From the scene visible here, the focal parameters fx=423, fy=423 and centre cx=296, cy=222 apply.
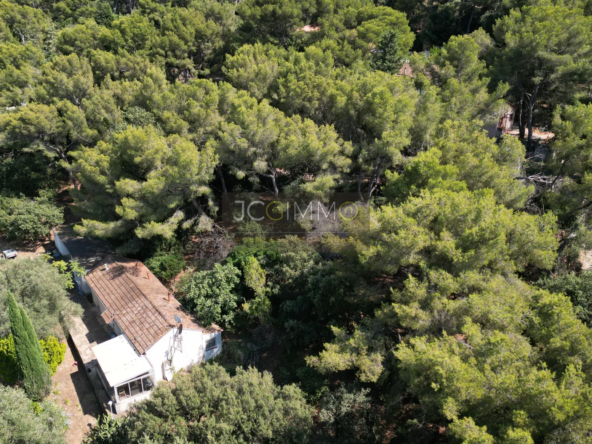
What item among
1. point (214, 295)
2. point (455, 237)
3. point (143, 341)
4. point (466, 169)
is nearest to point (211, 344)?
point (214, 295)

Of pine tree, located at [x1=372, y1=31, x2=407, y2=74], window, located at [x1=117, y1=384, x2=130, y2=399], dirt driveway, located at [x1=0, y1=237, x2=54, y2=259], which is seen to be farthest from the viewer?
pine tree, located at [x1=372, y1=31, x2=407, y2=74]

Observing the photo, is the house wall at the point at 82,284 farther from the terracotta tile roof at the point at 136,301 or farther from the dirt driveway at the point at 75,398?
the dirt driveway at the point at 75,398

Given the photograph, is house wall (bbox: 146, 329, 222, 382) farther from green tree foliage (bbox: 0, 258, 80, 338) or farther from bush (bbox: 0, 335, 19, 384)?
bush (bbox: 0, 335, 19, 384)

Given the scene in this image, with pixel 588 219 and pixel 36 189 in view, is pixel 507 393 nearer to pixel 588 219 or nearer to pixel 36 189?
pixel 588 219

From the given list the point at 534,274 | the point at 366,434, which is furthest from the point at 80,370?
the point at 534,274

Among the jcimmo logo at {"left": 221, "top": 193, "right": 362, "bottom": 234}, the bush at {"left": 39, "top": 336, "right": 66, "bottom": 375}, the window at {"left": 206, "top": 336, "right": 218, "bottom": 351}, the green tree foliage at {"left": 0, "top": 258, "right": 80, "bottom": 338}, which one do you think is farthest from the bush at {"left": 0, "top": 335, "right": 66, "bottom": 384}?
the jcimmo logo at {"left": 221, "top": 193, "right": 362, "bottom": 234}
